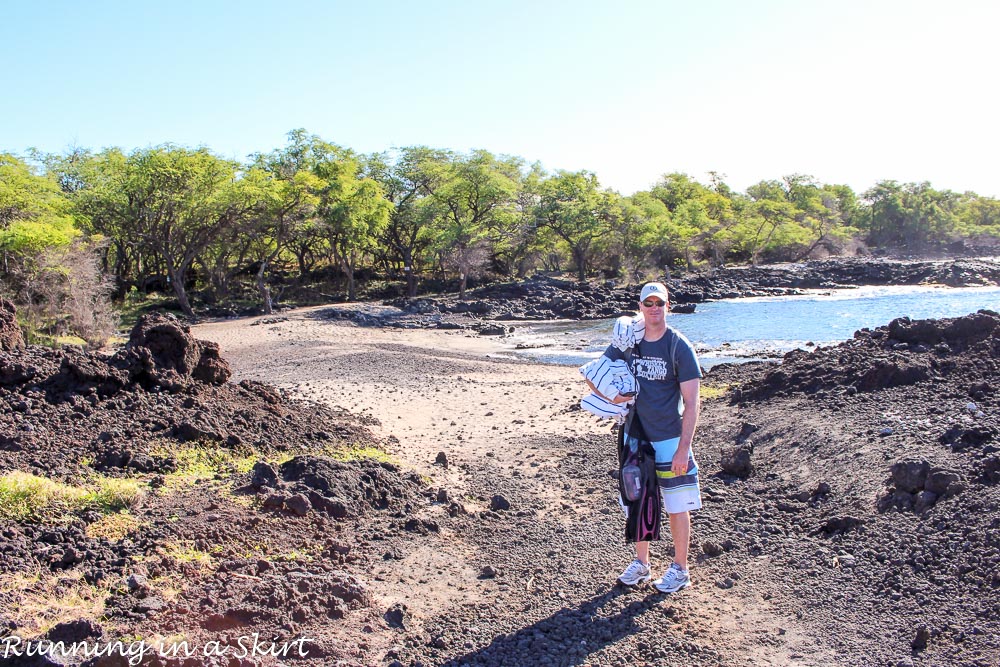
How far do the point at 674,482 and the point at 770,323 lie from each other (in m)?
28.6

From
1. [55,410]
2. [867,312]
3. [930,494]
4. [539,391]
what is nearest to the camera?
[930,494]

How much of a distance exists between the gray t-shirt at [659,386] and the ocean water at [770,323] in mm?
15549

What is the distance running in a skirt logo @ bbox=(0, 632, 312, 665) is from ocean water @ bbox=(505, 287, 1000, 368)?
17.0 metres

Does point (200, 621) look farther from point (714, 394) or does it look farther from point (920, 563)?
point (714, 394)

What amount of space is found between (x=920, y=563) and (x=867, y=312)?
3406 centimetres

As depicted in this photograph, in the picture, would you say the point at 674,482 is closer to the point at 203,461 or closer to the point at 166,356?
the point at 203,461

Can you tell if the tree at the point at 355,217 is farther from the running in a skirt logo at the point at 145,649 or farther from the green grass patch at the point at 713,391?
the running in a skirt logo at the point at 145,649

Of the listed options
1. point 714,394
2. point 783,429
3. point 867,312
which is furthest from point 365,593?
point 867,312

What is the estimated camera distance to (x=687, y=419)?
454 centimetres

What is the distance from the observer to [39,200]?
2497 cm

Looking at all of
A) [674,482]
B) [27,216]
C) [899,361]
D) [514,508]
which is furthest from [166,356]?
[27,216]

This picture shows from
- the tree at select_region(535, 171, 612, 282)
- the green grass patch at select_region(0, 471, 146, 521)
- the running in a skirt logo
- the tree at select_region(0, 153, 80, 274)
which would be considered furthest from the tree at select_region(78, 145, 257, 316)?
the running in a skirt logo

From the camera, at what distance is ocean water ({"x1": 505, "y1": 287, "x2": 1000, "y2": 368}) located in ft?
78.9

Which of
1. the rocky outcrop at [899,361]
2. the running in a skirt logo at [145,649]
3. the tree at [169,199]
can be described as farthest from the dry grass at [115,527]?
the tree at [169,199]
